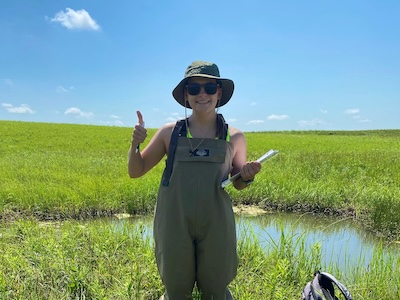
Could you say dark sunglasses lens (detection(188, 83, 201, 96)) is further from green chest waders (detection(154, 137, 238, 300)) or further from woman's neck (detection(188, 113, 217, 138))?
green chest waders (detection(154, 137, 238, 300))

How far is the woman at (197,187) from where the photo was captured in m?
2.10

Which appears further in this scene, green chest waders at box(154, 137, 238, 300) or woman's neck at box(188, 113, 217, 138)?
woman's neck at box(188, 113, 217, 138)

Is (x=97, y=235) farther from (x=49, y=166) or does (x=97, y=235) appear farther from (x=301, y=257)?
(x=49, y=166)

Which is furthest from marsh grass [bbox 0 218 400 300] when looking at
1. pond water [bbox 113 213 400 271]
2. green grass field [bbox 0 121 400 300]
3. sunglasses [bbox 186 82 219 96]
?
sunglasses [bbox 186 82 219 96]

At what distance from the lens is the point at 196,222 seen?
2131mm

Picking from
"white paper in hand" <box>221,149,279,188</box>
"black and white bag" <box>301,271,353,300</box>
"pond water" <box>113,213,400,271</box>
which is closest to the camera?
"white paper in hand" <box>221,149,279,188</box>

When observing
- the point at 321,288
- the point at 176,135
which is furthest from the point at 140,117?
the point at 321,288

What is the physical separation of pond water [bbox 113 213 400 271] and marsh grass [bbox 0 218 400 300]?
107 cm

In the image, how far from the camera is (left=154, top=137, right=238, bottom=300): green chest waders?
6.89 ft

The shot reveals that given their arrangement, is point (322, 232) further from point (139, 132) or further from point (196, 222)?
Answer: point (139, 132)

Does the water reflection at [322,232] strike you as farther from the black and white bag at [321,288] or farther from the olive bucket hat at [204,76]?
the olive bucket hat at [204,76]

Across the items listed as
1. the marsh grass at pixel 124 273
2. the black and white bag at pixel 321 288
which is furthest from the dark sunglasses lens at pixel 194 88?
the marsh grass at pixel 124 273

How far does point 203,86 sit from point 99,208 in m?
5.00

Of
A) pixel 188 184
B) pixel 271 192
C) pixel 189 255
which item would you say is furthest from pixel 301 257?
pixel 271 192
